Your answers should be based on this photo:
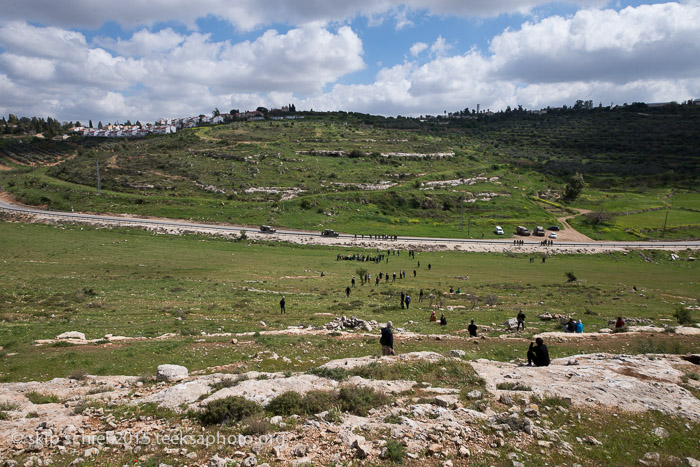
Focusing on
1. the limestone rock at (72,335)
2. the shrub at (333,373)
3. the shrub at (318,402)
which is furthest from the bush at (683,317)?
the limestone rock at (72,335)

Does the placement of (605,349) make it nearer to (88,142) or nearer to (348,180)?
(348,180)

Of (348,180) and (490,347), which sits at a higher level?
(348,180)

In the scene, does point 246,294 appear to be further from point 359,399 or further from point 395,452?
point 395,452

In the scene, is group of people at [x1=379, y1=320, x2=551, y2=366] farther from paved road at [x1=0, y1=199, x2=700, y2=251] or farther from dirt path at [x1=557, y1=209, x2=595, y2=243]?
dirt path at [x1=557, y1=209, x2=595, y2=243]

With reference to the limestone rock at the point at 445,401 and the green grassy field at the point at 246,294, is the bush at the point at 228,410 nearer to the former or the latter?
the limestone rock at the point at 445,401

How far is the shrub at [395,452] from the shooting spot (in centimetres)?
807

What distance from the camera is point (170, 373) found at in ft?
41.7

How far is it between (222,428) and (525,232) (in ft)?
261

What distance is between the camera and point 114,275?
36.1 metres

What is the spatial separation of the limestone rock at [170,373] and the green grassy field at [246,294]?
175 cm

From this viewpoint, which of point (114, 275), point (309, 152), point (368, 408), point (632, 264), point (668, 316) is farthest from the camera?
point (309, 152)

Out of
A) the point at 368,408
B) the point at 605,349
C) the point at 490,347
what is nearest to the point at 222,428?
the point at 368,408

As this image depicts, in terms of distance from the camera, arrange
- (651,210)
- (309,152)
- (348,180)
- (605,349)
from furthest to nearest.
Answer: (309,152) → (348,180) → (651,210) → (605,349)

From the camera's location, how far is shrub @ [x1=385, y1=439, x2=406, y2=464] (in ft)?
26.5
